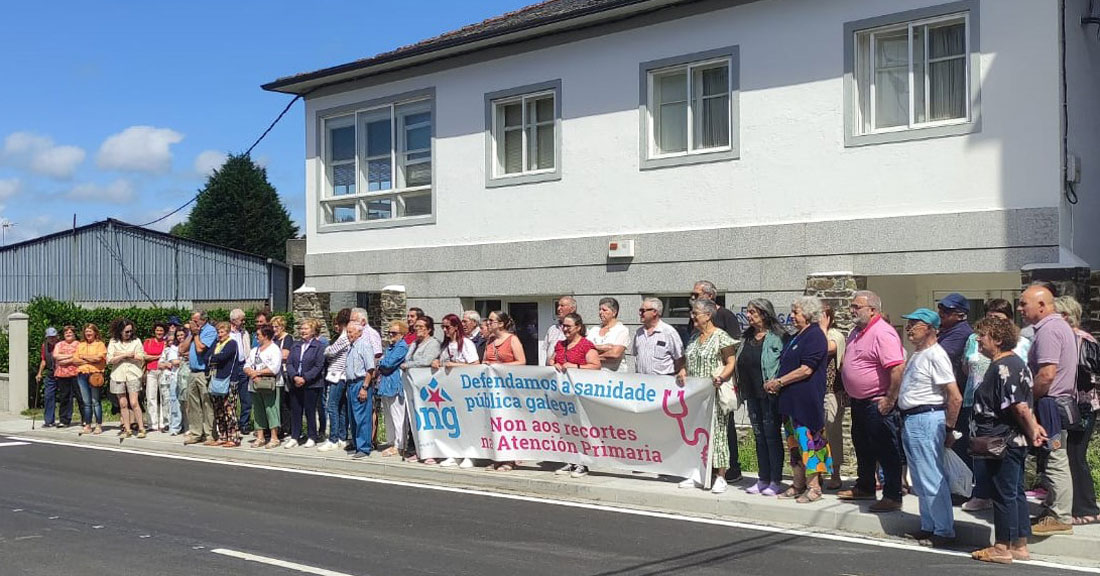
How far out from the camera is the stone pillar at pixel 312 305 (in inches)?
866

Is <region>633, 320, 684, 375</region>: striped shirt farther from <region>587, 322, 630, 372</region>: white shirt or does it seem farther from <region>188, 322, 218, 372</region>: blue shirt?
<region>188, 322, 218, 372</region>: blue shirt

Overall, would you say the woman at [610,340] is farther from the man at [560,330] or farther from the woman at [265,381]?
the woman at [265,381]

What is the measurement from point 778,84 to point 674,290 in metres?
3.31

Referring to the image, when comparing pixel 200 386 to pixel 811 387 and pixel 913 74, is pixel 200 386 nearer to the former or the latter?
pixel 811 387

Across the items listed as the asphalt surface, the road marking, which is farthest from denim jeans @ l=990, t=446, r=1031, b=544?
the road marking

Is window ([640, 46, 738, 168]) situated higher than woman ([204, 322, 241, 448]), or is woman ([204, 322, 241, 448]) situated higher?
window ([640, 46, 738, 168])

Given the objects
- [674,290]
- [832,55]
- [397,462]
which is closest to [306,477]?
[397,462]

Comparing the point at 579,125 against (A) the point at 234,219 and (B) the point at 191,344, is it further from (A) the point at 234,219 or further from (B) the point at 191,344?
(A) the point at 234,219

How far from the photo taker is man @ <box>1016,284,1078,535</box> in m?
8.49

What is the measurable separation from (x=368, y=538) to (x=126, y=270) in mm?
34025

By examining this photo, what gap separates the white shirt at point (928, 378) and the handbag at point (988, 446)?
51 centimetres

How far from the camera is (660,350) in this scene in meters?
11.7

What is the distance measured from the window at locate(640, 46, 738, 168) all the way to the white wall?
6.4 inches

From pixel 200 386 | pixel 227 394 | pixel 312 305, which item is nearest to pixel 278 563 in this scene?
pixel 227 394
